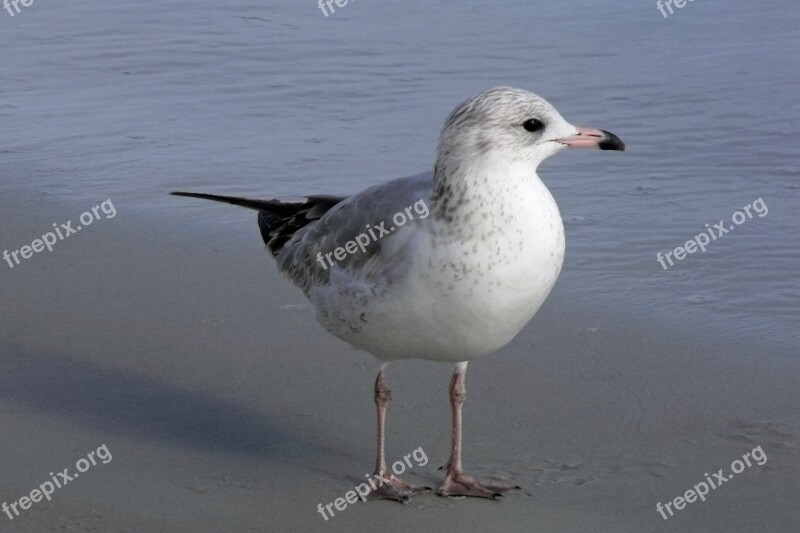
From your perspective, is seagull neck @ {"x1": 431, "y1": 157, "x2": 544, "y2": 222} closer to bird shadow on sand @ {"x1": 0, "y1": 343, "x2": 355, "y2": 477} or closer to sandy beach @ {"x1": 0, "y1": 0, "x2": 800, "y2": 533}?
sandy beach @ {"x1": 0, "y1": 0, "x2": 800, "y2": 533}

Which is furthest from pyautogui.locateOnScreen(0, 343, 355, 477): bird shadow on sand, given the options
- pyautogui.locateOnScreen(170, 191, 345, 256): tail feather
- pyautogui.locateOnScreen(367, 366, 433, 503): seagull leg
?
pyautogui.locateOnScreen(170, 191, 345, 256): tail feather

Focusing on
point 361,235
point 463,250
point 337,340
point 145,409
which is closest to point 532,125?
point 463,250

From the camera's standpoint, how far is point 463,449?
5418mm

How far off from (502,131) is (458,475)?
4.14 ft

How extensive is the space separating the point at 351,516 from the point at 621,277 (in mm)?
2344

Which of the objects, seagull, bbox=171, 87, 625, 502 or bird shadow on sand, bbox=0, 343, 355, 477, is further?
bird shadow on sand, bbox=0, 343, 355, 477

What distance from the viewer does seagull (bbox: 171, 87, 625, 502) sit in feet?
15.5

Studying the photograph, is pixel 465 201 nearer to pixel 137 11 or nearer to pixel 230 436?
pixel 230 436

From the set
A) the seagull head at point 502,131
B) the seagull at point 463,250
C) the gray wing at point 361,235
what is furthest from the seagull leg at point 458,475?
the seagull head at point 502,131

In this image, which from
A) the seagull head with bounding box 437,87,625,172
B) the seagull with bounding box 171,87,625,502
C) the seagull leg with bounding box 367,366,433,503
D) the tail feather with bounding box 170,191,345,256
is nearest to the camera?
the seagull with bounding box 171,87,625,502

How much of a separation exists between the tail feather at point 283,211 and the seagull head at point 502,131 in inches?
42.5

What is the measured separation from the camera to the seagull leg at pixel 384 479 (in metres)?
5.11

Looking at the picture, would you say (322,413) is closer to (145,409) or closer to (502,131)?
(145,409)

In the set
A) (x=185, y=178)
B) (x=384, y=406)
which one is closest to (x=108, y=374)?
(x=384, y=406)
